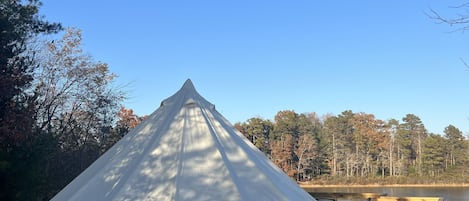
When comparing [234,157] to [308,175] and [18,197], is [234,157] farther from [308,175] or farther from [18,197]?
[308,175]

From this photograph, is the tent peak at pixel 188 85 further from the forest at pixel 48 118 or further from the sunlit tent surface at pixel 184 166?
the forest at pixel 48 118

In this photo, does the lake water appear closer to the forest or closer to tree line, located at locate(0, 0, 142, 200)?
the forest

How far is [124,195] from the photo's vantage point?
3502mm

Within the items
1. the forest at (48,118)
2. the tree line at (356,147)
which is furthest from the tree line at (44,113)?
the tree line at (356,147)

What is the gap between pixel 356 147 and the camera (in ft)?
144

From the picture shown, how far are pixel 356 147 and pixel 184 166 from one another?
4251cm

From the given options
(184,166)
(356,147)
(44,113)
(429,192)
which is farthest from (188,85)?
(356,147)

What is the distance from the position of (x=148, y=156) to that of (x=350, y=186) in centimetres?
3384

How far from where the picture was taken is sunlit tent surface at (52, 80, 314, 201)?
349 centimetres

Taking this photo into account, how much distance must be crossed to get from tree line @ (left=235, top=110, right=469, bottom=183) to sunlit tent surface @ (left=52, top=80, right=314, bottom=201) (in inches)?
1308

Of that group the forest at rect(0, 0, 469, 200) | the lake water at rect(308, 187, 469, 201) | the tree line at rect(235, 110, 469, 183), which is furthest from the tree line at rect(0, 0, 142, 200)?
the tree line at rect(235, 110, 469, 183)

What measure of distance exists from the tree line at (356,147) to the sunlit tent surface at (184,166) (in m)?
33.2

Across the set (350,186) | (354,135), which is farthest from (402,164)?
(350,186)

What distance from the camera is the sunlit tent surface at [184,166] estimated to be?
3.49 meters
